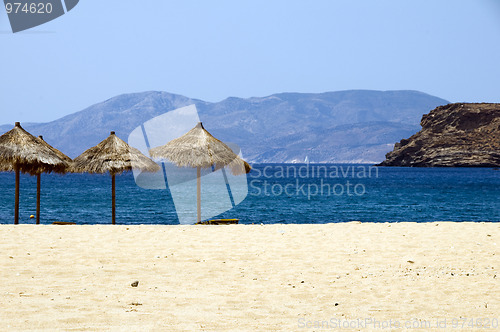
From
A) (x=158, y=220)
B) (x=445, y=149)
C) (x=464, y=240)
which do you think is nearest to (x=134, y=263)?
(x=464, y=240)

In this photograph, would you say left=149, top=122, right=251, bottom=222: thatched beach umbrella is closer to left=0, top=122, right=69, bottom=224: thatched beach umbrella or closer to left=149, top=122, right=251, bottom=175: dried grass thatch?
left=149, top=122, right=251, bottom=175: dried grass thatch

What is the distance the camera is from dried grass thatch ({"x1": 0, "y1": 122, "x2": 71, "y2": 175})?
15422 millimetres

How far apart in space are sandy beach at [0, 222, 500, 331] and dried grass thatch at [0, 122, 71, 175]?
365 centimetres

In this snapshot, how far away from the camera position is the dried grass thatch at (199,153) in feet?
54.4

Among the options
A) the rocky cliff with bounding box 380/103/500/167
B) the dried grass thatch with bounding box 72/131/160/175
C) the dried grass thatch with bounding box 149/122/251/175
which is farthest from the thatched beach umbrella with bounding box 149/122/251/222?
the rocky cliff with bounding box 380/103/500/167

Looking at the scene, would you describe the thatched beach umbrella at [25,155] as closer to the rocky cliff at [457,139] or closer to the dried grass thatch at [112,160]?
the dried grass thatch at [112,160]

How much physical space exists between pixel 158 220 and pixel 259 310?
19.6 m

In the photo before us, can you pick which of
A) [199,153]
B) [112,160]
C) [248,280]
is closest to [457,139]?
[199,153]

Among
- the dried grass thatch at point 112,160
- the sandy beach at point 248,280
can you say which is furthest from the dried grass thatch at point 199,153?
the sandy beach at point 248,280

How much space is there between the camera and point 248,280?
7645 mm

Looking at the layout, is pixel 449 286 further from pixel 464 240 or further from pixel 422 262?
pixel 464 240

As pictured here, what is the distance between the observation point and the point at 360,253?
9.70m

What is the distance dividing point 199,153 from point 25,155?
15.7 ft

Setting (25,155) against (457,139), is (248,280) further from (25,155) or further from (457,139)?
Result: (457,139)
